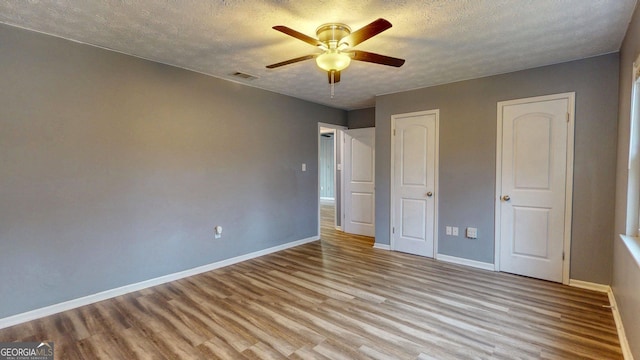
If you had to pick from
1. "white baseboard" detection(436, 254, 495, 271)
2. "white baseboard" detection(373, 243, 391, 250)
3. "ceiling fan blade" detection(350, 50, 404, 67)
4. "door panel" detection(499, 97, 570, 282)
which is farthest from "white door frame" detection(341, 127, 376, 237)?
"ceiling fan blade" detection(350, 50, 404, 67)

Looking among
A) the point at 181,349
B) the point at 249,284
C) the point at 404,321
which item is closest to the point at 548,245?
the point at 404,321

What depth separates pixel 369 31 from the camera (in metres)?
2.00

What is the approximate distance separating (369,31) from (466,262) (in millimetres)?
3235

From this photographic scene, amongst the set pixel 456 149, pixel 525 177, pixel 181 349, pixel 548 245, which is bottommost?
pixel 181 349

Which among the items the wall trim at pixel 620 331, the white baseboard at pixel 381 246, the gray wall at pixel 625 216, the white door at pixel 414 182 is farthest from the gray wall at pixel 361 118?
the wall trim at pixel 620 331

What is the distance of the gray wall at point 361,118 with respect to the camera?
5.49 m

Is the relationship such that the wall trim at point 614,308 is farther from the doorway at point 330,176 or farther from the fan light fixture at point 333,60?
the doorway at point 330,176

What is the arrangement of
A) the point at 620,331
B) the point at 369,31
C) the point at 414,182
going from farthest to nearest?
the point at 414,182 → the point at 620,331 → the point at 369,31

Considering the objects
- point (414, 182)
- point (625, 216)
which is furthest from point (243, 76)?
point (625, 216)

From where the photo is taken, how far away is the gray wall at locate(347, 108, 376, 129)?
18.0 feet

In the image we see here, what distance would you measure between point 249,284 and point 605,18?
3.91m

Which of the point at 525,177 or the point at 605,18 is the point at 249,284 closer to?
the point at 525,177

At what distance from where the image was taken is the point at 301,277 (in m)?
3.49

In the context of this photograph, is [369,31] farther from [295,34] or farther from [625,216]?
[625,216]
